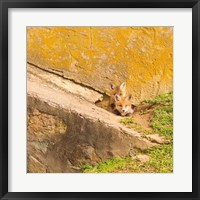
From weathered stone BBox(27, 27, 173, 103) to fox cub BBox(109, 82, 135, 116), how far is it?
11cm

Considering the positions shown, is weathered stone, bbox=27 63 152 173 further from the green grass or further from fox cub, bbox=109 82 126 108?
fox cub, bbox=109 82 126 108

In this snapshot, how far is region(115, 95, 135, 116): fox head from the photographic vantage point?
5.53 m

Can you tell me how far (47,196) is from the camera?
4.62 meters

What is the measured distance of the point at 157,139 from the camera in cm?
524

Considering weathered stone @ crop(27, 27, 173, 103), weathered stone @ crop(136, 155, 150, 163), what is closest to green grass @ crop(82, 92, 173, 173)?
weathered stone @ crop(136, 155, 150, 163)

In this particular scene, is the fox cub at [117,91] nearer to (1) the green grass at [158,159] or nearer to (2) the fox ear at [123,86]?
(2) the fox ear at [123,86]

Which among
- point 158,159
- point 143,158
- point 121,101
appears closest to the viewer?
point 158,159

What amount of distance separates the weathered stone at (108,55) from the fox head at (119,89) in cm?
9

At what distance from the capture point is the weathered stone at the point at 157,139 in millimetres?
5148

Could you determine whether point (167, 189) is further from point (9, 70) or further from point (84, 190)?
point (9, 70)

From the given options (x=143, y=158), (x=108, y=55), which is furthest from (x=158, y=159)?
(x=108, y=55)

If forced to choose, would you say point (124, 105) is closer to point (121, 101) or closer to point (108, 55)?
point (121, 101)

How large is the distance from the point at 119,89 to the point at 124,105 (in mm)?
325

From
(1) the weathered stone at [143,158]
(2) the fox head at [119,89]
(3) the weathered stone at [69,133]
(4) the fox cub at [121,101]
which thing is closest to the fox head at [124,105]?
(4) the fox cub at [121,101]
